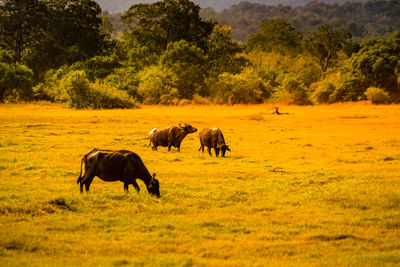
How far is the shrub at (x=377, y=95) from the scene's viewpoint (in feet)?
124

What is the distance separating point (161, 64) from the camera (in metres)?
45.3

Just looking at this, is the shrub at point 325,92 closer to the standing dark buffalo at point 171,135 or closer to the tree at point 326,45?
the tree at point 326,45

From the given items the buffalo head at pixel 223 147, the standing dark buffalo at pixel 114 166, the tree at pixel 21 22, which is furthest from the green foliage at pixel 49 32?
the standing dark buffalo at pixel 114 166

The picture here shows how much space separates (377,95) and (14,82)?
29887 millimetres

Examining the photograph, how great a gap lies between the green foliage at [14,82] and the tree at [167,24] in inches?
583

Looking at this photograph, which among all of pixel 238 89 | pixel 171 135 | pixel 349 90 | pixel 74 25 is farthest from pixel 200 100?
pixel 171 135

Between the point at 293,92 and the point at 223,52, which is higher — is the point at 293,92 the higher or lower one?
the lower one

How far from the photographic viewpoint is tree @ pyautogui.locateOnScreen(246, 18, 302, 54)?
7142cm

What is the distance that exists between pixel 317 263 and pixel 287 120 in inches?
947

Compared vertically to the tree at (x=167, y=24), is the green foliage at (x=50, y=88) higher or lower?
lower

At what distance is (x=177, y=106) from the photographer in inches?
1599

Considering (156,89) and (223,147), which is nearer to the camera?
(223,147)

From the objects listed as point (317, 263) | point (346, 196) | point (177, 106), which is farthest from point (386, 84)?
point (317, 263)

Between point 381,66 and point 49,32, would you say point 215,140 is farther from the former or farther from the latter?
point 49,32
